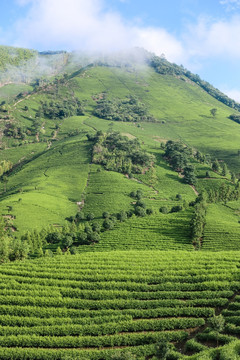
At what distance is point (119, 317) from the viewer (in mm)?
45219

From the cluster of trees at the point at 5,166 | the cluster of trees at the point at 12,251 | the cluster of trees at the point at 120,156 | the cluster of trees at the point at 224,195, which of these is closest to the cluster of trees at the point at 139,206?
the cluster of trees at the point at 120,156

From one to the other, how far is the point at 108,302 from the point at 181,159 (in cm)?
12957

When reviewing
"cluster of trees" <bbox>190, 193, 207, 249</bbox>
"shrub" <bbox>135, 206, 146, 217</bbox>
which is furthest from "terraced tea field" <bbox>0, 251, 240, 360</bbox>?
"shrub" <bbox>135, 206, 146, 217</bbox>

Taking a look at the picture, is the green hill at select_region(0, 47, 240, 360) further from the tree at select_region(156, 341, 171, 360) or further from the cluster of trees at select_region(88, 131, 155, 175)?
the cluster of trees at select_region(88, 131, 155, 175)

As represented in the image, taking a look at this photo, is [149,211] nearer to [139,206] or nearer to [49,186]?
[139,206]

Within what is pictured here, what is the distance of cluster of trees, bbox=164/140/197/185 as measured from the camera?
149 meters

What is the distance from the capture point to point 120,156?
159 m

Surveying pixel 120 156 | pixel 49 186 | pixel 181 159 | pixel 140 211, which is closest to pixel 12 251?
pixel 140 211

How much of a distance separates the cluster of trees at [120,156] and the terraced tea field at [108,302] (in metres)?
92.3

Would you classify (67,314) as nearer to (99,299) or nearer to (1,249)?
(99,299)

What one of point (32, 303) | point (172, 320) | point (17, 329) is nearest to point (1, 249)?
point (32, 303)

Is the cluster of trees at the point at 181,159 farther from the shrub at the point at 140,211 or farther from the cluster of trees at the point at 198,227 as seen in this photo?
the cluster of trees at the point at 198,227

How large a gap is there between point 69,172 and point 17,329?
11281cm

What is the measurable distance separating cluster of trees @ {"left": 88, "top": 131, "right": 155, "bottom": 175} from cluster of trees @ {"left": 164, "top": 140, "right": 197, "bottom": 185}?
14616 mm
